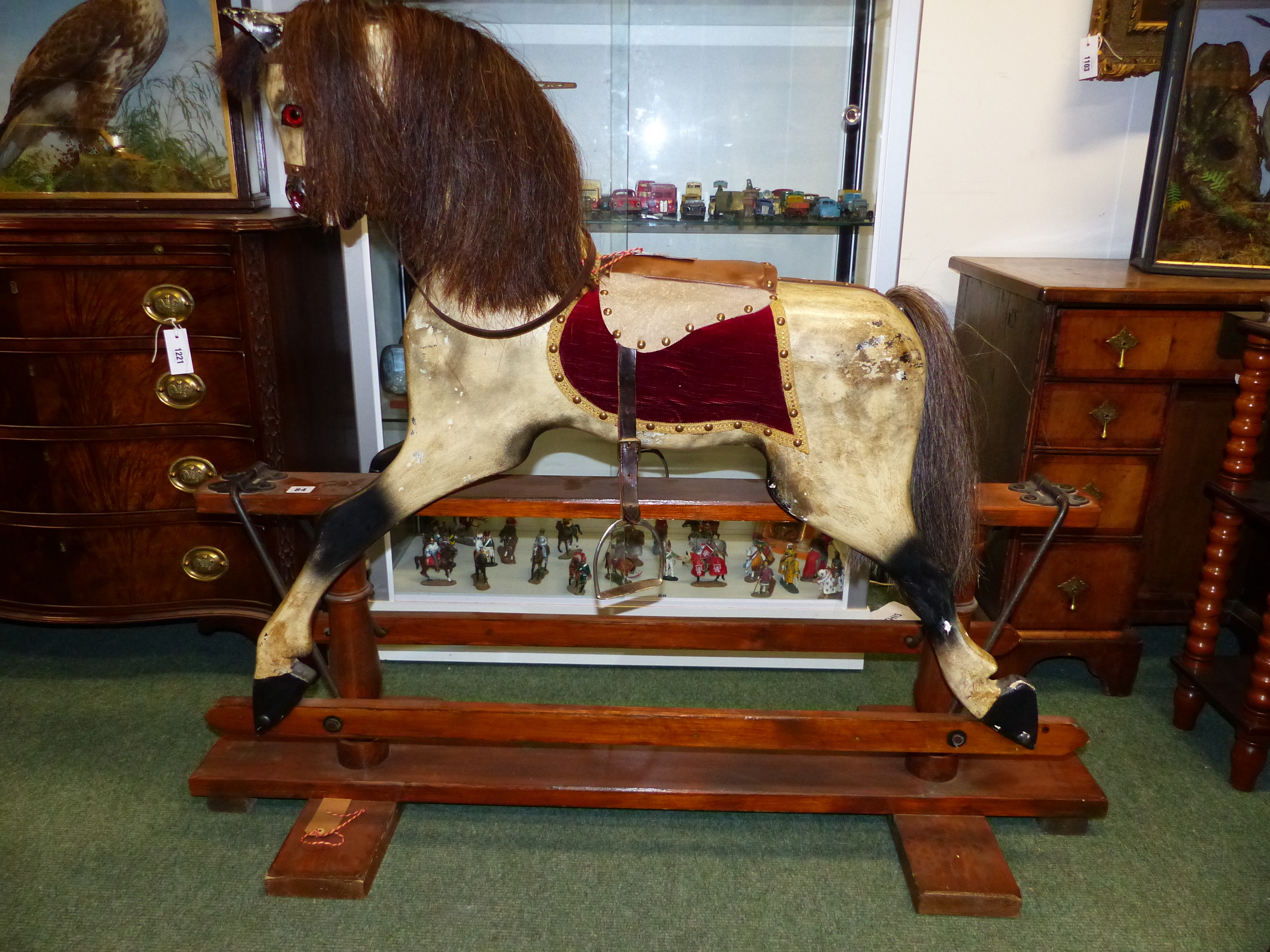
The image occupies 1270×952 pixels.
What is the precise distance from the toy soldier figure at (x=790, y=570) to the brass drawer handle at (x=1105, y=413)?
36.0 inches

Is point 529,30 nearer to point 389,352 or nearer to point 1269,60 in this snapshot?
point 389,352

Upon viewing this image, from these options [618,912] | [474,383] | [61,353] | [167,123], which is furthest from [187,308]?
[618,912]

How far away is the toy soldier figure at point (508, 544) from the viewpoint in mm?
2898

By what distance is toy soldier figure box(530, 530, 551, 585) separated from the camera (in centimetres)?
280

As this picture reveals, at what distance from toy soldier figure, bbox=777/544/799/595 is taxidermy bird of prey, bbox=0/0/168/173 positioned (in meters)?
2.23

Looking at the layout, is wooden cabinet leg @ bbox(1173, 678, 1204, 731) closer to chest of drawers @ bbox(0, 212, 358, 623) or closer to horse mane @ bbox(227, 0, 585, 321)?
horse mane @ bbox(227, 0, 585, 321)

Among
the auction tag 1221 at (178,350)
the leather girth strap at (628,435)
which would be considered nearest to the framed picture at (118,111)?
the auction tag 1221 at (178,350)

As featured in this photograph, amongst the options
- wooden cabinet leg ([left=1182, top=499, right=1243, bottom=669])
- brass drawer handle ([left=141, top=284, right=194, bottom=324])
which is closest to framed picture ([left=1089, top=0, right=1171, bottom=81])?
wooden cabinet leg ([left=1182, top=499, right=1243, bottom=669])

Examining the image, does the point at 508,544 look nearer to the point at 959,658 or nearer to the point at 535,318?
the point at 535,318

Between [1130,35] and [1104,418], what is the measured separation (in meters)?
1.00

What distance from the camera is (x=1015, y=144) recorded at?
8.42 feet

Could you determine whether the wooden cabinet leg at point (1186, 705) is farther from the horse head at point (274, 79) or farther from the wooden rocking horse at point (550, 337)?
the horse head at point (274, 79)

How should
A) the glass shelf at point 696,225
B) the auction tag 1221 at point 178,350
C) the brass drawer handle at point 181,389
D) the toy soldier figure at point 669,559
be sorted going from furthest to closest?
the toy soldier figure at point 669,559, the glass shelf at point 696,225, the brass drawer handle at point 181,389, the auction tag 1221 at point 178,350

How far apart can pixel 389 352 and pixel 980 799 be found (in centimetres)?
197
